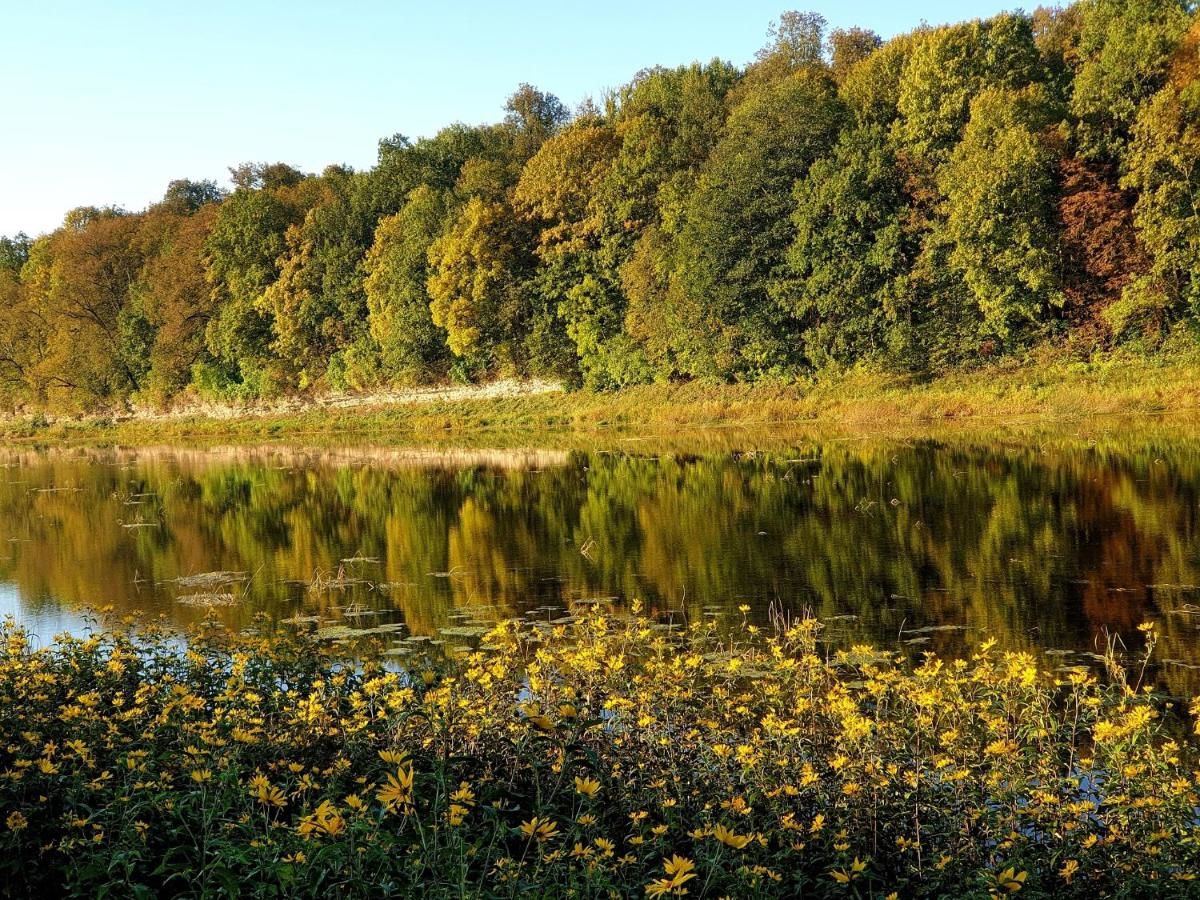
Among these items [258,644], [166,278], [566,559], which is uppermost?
[166,278]

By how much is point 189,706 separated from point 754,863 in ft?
11.0

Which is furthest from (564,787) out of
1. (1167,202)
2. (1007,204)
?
(1167,202)

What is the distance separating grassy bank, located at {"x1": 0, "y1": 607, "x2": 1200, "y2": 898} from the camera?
13.8 ft

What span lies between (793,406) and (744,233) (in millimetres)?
7572

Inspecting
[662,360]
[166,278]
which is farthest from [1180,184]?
[166,278]

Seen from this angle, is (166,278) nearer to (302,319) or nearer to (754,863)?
(302,319)

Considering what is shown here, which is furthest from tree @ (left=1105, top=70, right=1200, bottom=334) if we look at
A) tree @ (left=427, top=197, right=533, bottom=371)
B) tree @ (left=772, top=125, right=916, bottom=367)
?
tree @ (left=427, top=197, right=533, bottom=371)

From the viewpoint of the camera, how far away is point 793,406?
40844 millimetres

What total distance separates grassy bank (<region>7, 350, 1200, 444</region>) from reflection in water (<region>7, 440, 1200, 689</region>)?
7643 millimetres

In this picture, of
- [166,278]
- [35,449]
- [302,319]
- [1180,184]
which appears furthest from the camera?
[166,278]

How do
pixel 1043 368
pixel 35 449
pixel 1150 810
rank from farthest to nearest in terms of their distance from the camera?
1. pixel 35 449
2. pixel 1043 368
3. pixel 1150 810

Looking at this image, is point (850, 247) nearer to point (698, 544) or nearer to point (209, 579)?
point (698, 544)

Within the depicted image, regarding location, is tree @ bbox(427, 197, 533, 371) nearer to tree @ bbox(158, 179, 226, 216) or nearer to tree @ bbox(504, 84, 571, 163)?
tree @ bbox(504, 84, 571, 163)

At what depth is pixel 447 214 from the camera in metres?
58.1
